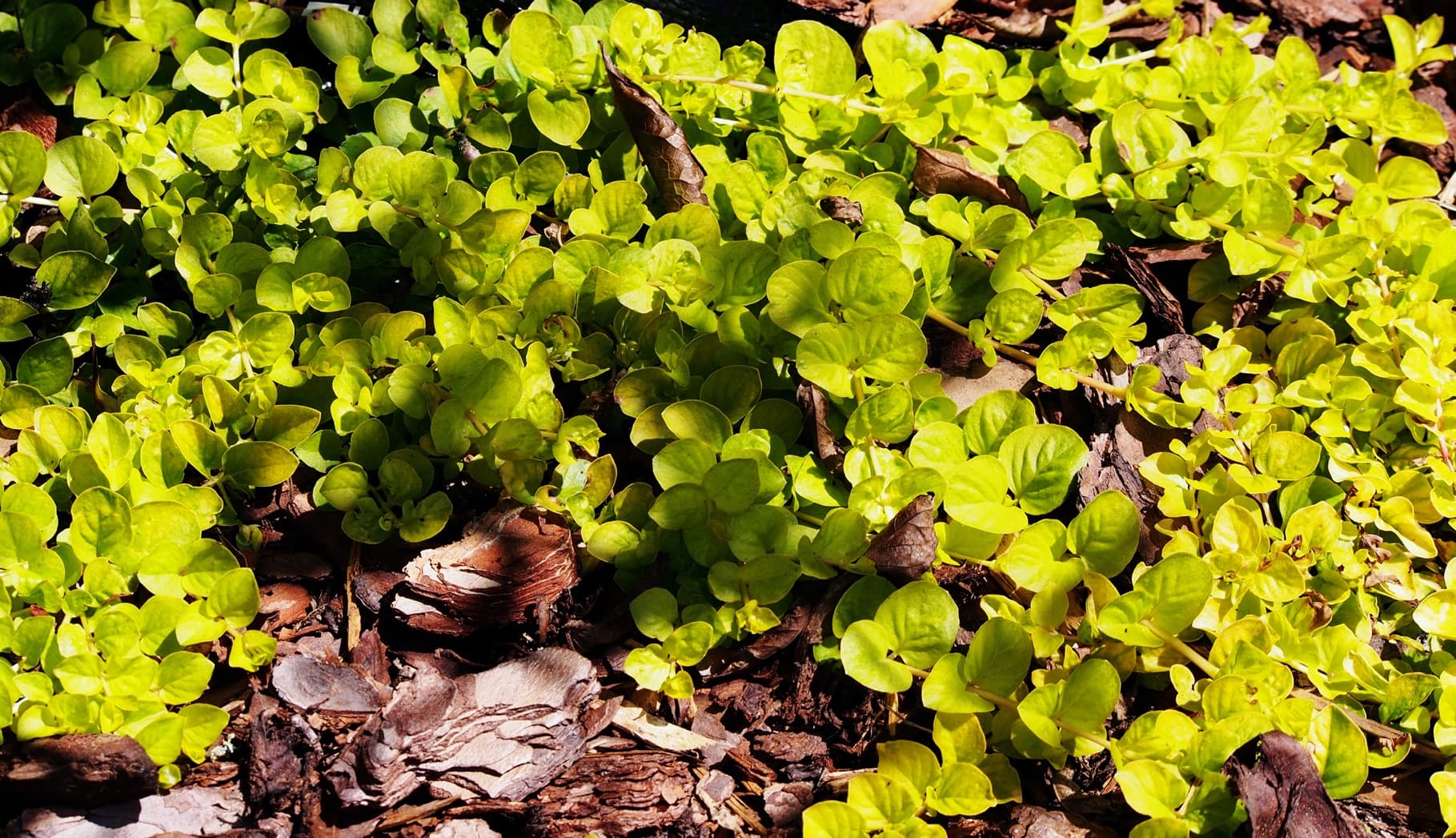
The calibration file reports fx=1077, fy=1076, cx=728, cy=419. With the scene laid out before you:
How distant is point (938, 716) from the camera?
6.02 ft

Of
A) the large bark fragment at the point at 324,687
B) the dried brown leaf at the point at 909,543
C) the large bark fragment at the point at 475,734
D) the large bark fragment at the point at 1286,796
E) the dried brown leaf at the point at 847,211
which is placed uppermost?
the dried brown leaf at the point at 847,211

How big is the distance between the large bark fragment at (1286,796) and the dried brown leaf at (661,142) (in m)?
1.53

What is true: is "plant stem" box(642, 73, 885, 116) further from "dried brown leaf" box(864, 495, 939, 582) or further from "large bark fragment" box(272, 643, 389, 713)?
"large bark fragment" box(272, 643, 389, 713)

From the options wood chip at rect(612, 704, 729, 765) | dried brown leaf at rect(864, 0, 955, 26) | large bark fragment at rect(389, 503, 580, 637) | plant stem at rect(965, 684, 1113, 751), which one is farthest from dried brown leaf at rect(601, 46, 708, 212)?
plant stem at rect(965, 684, 1113, 751)

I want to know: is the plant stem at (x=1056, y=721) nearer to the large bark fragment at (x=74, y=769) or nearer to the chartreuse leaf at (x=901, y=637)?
the chartreuse leaf at (x=901, y=637)

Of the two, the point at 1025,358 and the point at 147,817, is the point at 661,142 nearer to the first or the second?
the point at 1025,358

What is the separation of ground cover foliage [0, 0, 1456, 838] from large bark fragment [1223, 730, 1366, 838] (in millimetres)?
54

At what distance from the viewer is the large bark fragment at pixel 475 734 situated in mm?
1774

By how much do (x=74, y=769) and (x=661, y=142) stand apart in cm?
161

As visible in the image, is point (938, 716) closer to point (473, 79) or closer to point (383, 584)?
point (383, 584)

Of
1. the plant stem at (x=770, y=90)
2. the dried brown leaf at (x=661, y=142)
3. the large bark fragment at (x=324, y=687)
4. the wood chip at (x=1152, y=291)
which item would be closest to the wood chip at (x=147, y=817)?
the large bark fragment at (x=324, y=687)

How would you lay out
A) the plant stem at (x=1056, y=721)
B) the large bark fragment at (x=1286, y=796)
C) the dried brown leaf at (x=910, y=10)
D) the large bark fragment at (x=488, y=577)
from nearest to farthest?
the large bark fragment at (x=1286, y=796), the plant stem at (x=1056, y=721), the large bark fragment at (x=488, y=577), the dried brown leaf at (x=910, y=10)

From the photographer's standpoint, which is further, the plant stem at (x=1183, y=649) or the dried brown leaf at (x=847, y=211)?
the dried brown leaf at (x=847, y=211)

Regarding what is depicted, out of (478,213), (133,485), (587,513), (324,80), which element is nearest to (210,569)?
(133,485)
